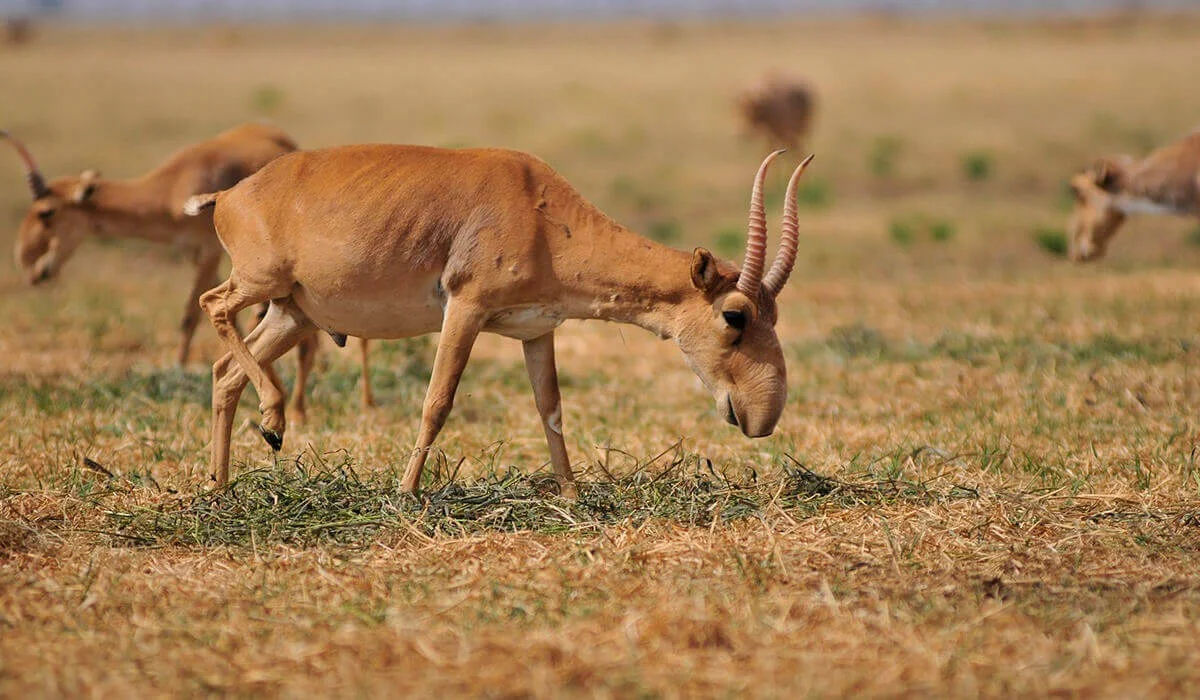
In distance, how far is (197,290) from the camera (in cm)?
1229

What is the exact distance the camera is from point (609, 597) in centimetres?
596

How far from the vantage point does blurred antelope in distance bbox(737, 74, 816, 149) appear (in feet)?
90.0

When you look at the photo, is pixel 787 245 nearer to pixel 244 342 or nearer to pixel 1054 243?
pixel 244 342

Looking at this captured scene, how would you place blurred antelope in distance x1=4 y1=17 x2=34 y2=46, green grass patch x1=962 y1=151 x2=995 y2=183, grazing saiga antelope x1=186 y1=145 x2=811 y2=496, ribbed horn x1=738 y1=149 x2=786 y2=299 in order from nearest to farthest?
ribbed horn x1=738 y1=149 x2=786 y2=299 < grazing saiga antelope x1=186 y1=145 x2=811 y2=496 < green grass patch x1=962 y1=151 x2=995 y2=183 < blurred antelope in distance x1=4 y1=17 x2=34 y2=46

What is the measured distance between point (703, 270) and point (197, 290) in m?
6.56

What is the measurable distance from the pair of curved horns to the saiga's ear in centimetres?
14

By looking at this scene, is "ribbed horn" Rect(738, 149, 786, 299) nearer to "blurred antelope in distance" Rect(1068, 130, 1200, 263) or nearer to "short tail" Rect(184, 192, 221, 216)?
"short tail" Rect(184, 192, 221, 216)

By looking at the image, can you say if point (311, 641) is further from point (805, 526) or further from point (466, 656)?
point (805, 526)

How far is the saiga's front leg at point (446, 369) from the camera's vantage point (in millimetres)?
7145

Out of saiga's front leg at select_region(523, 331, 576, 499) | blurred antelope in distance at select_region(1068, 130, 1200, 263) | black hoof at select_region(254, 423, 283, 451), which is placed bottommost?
black hoof at select_region(254, 423, 283, 451)

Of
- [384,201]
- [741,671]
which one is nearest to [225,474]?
[384,201]

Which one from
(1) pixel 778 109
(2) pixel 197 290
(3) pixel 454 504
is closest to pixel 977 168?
(1) pixel 778 109

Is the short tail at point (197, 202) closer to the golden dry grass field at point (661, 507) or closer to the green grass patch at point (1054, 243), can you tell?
the golden dry grass field at point (661, 507)

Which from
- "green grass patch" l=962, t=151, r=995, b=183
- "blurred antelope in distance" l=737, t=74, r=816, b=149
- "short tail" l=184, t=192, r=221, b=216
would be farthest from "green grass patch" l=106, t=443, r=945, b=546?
"blurred antelope in distance" l=737, t=74, r=816, b=149
